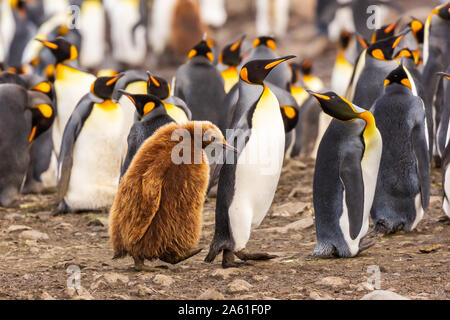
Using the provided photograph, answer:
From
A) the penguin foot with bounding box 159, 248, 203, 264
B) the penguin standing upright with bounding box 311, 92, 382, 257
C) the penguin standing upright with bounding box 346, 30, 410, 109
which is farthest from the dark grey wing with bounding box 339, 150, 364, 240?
the penguin standing upright with bounding box 346, 30, 410, 109

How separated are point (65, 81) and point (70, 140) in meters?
1.05

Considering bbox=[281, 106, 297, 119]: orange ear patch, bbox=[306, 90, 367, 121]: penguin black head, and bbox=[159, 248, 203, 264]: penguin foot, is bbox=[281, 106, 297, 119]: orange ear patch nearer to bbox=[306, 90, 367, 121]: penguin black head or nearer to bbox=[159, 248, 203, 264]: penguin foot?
bbox=[306, 90, 367, 121]: penguin black head

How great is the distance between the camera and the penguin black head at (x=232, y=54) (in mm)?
7672

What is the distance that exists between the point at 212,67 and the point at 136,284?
321 centimetres

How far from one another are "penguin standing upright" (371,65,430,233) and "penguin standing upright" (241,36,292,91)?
271cm

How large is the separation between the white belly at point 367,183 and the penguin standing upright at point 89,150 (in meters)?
2.24

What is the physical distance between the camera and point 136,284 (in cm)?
386

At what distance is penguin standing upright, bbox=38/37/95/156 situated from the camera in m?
6.86

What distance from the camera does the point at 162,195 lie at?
403 cm

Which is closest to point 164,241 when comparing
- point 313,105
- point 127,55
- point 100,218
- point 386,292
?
point 386,292

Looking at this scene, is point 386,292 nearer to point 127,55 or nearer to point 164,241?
point 164,241

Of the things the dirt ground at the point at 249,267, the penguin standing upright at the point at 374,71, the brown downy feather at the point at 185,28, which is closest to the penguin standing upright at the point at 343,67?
the penguin standing upright at the point at 374,71

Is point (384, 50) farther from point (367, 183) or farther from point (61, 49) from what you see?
point (61, 49)

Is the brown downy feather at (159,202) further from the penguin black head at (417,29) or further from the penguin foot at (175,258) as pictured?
the penguin black head at (417,29)
